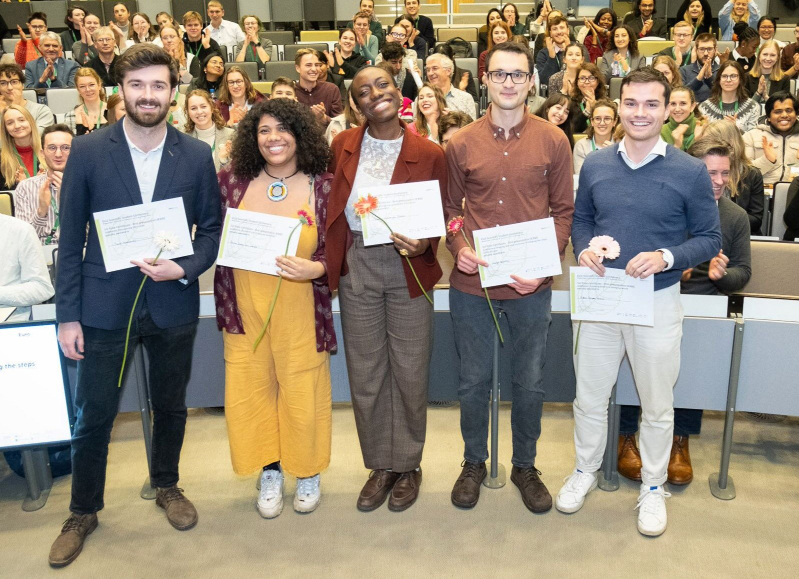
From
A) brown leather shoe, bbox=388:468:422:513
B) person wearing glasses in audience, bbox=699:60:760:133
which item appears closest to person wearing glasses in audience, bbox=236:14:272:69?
person wearing glasses in audience, bbox=699:60:760:133

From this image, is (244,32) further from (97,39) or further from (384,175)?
(384,175)

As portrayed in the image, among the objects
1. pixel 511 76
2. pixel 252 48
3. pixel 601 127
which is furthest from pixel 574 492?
pixel 252 48

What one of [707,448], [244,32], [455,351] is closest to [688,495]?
[707,448]

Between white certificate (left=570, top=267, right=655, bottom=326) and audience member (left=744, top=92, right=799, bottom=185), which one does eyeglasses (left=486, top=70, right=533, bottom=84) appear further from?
audience member (left=744, top=92, right=799, bottom=185)

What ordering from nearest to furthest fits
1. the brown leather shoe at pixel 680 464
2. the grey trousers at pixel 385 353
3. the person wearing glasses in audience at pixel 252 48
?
the grey trousers at pixel 385 353
the brown leather shoe at pixel 680 464
the person wearing glasses in audience at pixel 252 48

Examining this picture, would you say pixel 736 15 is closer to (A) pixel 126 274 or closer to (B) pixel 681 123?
(B) pixel 681 123

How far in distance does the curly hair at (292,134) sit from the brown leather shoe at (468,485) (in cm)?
138

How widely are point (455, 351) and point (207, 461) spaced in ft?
4.19

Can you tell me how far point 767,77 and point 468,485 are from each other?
242 inches

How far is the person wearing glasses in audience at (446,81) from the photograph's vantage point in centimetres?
642

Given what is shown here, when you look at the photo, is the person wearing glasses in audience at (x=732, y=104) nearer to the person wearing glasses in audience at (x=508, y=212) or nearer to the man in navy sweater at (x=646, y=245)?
the man in navy sweater at (x=646, y=245)

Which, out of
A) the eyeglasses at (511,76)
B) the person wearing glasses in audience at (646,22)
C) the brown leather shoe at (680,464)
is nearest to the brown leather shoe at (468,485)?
the brown leather shoe at (680,464)

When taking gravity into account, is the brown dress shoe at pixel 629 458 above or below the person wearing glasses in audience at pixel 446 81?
below

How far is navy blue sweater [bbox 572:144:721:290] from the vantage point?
2713 mm
